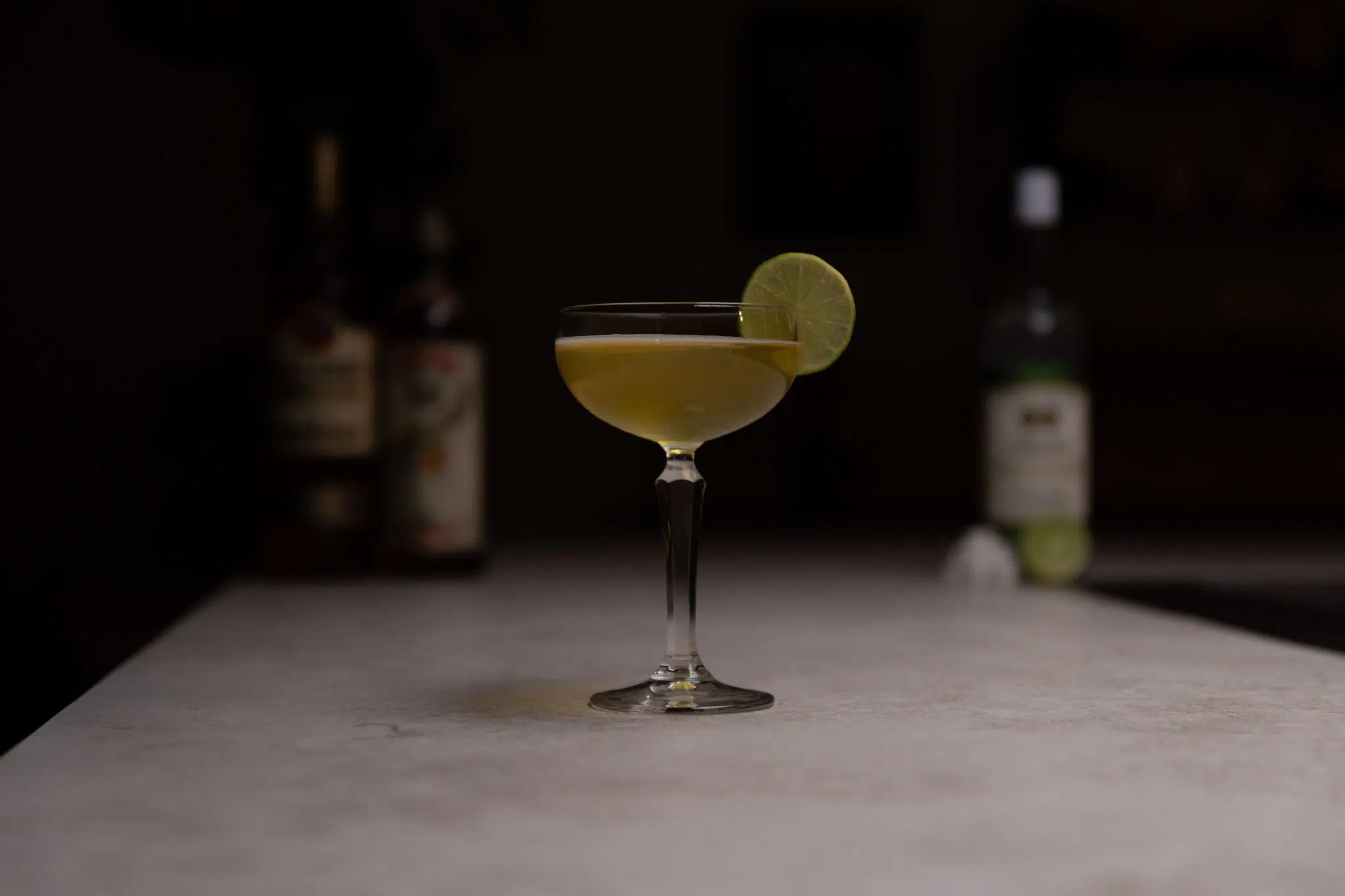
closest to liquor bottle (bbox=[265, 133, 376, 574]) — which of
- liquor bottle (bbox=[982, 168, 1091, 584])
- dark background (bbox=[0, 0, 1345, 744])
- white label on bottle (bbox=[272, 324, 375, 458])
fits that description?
white label on bottle (bbox=[272, 324, 375, 458])

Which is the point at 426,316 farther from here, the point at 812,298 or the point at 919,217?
the point at 919,217

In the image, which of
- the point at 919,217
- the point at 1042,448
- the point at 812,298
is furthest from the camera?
the point at 919,217

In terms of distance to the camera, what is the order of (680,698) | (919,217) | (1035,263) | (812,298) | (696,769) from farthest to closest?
(919,217) < (1035,263) < (812,298) < (680,698) < (696,769)

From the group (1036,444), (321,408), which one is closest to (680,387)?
(1036,444)

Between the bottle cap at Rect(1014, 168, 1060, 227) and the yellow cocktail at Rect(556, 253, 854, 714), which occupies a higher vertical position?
the bottle cap at Rect(1014, 168, 1060, 227)

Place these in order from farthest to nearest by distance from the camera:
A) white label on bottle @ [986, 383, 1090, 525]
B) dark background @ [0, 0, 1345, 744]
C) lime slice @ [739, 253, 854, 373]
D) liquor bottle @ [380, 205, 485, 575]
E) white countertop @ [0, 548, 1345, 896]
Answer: dark background @ [0, 0, 1345, 744] < liquor bottle @ [380, 205, 485, 575] < white label on bottle @ [986, 383, 1090, 525] < lime slice @ [739, 253, 854, 373] < white countertop @ [0, 548, 1345, 896]

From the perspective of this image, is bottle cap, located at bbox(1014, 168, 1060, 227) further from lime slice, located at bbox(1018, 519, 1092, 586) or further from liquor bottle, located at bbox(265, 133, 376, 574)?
liquor bottle, located at bbox(265, 133, 376, 574)

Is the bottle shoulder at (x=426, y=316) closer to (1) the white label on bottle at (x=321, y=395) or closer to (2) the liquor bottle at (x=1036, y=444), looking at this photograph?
(1) the white label on bottle at (x=321, y=395)

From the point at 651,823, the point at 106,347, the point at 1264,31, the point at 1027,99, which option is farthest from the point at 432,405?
the point at 1264,31
